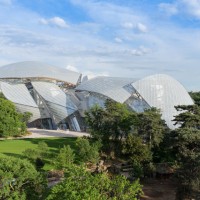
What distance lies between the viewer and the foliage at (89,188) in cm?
1519

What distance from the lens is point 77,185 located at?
15891 millimetres

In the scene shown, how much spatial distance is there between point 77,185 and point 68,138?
31.4 meters

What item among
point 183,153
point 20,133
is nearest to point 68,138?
point 20,133

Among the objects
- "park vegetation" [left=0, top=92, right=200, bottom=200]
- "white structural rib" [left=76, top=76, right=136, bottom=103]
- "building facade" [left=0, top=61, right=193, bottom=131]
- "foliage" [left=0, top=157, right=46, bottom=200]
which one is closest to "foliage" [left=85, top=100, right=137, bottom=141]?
"park vegetation" [left=0, top=92, right=200, bottom=200]

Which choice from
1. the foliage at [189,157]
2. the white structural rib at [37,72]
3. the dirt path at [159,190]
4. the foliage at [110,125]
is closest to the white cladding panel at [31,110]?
the white structural rib at [37,72]

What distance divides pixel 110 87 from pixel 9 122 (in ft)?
63.6

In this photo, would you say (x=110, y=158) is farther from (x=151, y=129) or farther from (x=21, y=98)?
(x=21, y=98)

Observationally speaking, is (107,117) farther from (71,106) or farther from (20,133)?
→ (71,106)

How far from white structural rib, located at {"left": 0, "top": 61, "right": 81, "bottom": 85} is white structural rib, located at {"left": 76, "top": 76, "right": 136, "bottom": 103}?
736 cm

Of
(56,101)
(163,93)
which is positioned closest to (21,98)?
(56,101)

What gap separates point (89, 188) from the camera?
49.9 feet

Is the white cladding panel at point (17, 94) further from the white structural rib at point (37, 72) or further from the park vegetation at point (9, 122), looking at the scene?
→ the park vegetation at point (9, 122)

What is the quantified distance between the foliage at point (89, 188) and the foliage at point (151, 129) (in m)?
18.2

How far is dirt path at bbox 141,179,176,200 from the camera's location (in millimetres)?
27081
